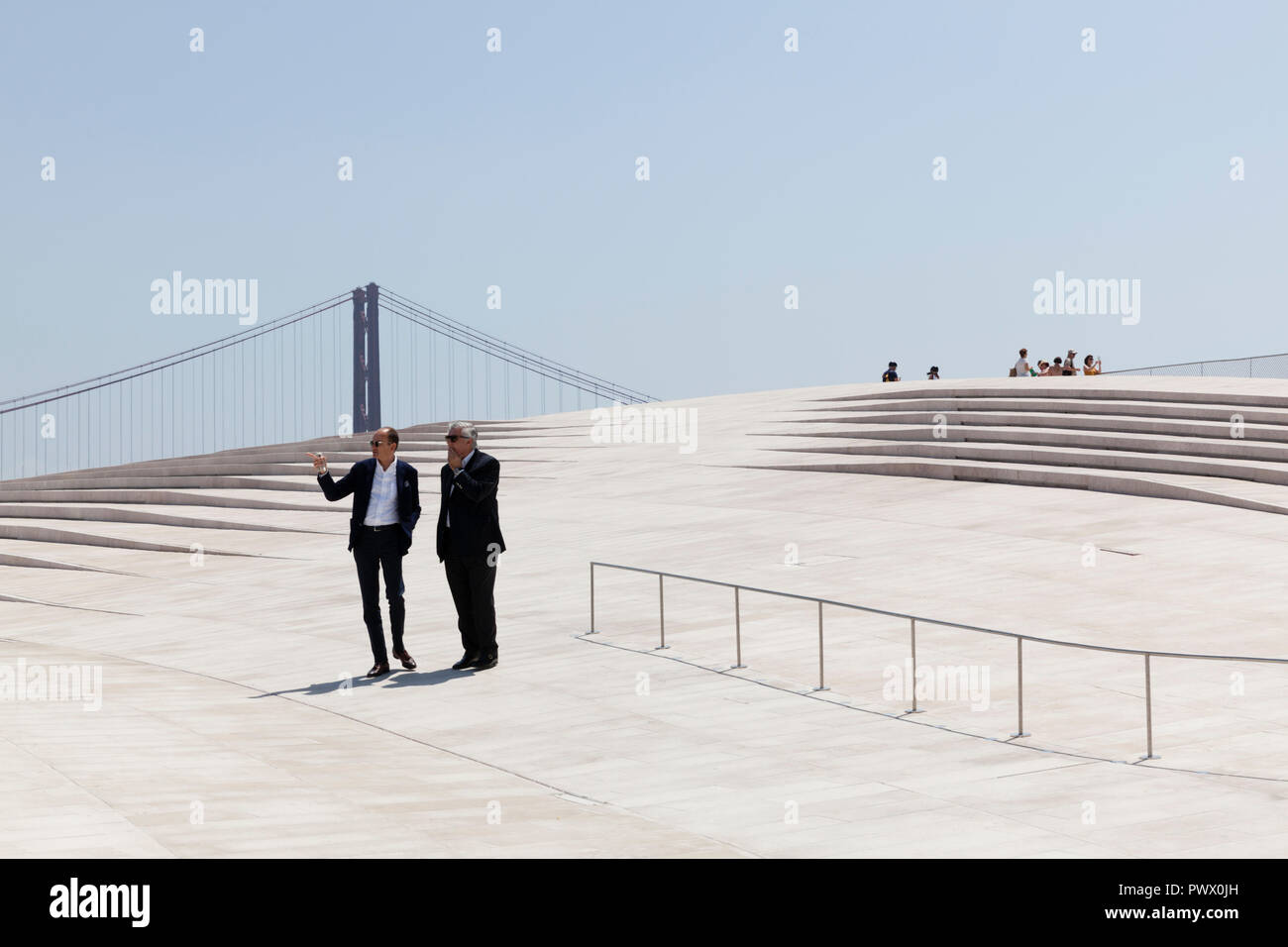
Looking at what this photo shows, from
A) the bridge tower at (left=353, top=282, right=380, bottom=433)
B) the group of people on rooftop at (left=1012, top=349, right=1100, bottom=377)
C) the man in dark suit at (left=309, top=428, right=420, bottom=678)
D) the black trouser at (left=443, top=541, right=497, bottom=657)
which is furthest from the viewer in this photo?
the bridge tower at (left=353, top=282, right=380, bottom=433)

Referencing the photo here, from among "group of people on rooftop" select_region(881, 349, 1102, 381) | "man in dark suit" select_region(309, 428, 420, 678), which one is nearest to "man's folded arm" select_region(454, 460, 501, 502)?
"man in dark suit" select_region(309, 428, 420, 678)

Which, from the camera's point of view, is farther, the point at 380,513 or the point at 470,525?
the point at 470,525

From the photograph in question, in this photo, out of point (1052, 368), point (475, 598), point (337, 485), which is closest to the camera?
point (337, 485)

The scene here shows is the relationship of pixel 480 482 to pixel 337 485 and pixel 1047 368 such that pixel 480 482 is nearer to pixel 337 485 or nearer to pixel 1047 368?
pixel 337 485

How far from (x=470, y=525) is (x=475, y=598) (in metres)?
0.52

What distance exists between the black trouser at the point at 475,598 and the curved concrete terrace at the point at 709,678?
0.28 meters

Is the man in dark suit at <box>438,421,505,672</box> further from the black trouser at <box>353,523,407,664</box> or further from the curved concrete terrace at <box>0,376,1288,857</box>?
the curved concrete terrace at <box>0,376,1288,857</box>

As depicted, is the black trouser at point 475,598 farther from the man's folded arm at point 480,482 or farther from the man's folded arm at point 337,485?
the man's folded arm at point 337,485

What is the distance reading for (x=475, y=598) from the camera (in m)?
9.64

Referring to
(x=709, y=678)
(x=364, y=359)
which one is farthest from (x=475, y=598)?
(x=364, y=359)

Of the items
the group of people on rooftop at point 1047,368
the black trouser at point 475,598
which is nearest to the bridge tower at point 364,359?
the group of people on rooftop at point 1047,368

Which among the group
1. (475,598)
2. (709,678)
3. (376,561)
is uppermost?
(376,561)

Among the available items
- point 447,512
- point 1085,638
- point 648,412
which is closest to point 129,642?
point 447,512

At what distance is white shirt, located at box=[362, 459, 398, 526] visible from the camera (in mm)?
9336
